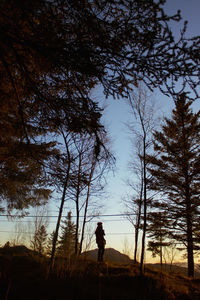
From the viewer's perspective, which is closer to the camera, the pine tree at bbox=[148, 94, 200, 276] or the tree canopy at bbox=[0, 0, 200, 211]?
the tree canopy at bbox=[0, 0, 200, 211]

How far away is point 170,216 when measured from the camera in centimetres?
1298

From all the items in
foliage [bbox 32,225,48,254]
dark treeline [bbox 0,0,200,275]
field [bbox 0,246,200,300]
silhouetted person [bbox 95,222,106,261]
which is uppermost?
dark treeline [bbox 0,0,200,275]

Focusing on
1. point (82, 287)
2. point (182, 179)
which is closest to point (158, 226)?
point (182, 179)

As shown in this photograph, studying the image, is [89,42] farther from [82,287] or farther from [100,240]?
[100,240]

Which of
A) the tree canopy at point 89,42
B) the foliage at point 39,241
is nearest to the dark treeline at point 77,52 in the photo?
the tree canopy at point 89,42

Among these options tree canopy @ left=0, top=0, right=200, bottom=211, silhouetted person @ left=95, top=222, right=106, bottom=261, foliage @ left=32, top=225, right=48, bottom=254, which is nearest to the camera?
tree canopy @ left=0, top=0, right=200, bottom=211

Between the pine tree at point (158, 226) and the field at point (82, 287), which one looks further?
the pine tree at point (158, 226)

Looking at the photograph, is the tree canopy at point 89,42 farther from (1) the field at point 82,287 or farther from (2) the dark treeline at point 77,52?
(1) the field at point 82,287

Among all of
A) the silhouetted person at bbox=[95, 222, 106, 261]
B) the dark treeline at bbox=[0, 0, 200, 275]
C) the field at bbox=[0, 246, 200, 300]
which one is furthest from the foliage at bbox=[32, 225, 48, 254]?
the dark treeline at bbox=[0, 0, 200, 275]

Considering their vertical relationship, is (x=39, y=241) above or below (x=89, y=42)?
below

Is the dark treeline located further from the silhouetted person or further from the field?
the silhouetted person

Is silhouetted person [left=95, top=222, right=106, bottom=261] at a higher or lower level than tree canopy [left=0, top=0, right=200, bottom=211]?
lower

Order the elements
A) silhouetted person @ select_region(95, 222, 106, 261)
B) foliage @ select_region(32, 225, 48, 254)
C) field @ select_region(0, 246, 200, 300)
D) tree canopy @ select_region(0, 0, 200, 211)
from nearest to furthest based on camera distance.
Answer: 1. tree canopy @ select_region(0, 0, 200, 211)
2. field @ select_region(0, 246, 200, 300)
3. silhouetted person @ select_region(95, 222, 106, 261)
4. foliage @ select_region(32, 225, 48, 254)

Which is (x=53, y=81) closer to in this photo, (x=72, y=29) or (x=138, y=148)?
(x=72, y=29)
